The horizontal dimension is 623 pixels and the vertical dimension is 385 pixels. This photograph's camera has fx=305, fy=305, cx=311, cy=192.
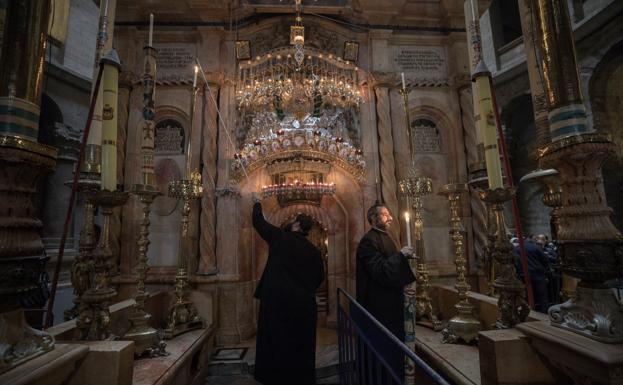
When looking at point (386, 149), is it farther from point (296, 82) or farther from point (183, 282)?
point (183, 282)

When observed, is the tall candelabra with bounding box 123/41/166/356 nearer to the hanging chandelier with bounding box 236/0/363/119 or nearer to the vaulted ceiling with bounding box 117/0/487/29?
the hanging chandelier with bounding box 236/0/363/119

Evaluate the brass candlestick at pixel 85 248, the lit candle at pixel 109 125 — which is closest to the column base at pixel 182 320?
the brass candlestick at pixel 85 248

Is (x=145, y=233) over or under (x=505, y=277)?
over

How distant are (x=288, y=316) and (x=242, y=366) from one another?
194cm

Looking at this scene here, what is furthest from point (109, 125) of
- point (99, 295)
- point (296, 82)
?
point (296, 82)

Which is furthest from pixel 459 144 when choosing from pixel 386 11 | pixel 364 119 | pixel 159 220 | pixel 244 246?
pixel 159 220

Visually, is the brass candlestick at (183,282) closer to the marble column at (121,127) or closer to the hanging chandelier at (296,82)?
the marble column at (121,127)

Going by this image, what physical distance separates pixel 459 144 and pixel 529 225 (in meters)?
8.04

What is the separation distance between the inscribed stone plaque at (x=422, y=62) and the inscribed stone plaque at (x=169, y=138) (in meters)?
4.65

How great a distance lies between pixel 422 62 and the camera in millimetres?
6531

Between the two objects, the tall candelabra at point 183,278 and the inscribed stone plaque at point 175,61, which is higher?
the inscribed stone plaque at point 175,61

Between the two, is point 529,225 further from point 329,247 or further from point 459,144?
A: point 329,247

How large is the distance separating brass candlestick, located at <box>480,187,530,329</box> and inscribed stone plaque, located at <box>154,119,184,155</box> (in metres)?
5.34

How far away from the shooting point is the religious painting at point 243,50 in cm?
615
